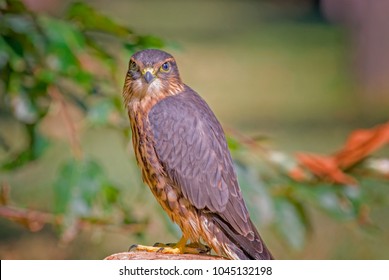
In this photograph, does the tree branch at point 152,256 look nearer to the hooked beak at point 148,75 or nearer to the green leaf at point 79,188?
the hooked beak at point 148,75

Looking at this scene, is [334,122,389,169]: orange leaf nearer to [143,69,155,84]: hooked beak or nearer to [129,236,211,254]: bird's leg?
[129,236,211,254]: bird's leg

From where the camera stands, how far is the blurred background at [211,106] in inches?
114

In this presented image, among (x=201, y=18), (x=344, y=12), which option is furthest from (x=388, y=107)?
(x=201, y=18)

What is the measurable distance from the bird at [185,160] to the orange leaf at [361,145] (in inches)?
34.2

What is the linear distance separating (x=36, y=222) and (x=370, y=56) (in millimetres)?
5022

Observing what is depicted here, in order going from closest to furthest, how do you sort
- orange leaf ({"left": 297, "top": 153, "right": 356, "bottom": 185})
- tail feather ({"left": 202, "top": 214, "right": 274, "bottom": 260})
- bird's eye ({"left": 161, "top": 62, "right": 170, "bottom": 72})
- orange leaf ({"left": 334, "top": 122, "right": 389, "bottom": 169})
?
1. tail feather ({"left": 202, "top": 214, "right": 274, "bottom": 260})
2. bird's eye ({"left": 161, "top": 62, "right": 170, "bottom": 72})
3. orange leaf ({"left": 334, "top": 122, "right": 389, "bottom": 169})
4. orange leaf ({"left": 297, "top": 153, "right": 356, "bottom": 185})

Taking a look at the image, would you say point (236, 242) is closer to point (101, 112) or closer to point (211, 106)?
point (101, 112)

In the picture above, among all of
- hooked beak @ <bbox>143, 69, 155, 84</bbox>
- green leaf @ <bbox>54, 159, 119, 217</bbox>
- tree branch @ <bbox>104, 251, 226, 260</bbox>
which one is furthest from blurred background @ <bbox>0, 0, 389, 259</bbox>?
hooked beak @ <bbox>143, 69, 155, 84</bbox>

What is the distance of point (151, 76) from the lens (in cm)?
229

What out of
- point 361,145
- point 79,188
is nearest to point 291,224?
point 361,145

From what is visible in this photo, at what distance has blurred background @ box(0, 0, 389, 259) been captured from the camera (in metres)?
2.88

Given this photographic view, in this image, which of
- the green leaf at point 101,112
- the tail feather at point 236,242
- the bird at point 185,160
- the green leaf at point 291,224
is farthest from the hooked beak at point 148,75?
the green leaf at point 291,224

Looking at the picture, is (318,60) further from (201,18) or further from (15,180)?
(15,180)

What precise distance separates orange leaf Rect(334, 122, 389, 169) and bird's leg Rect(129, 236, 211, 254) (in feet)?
2.86
